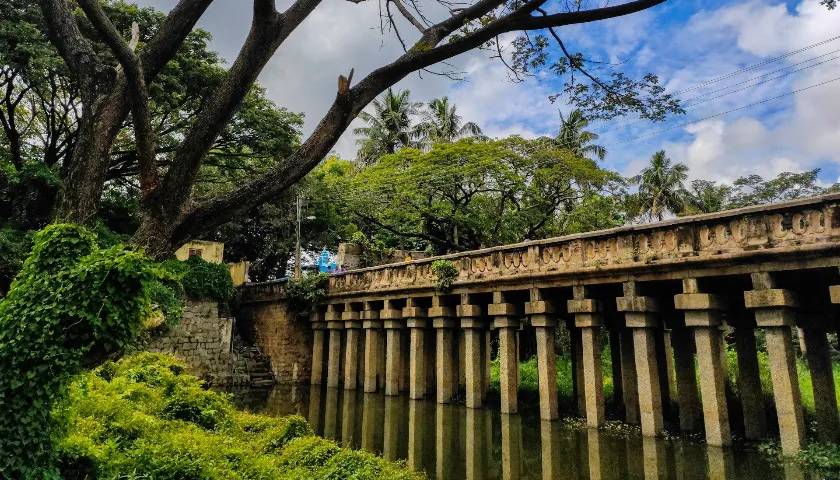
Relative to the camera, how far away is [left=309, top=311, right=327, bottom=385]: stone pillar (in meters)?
19.5

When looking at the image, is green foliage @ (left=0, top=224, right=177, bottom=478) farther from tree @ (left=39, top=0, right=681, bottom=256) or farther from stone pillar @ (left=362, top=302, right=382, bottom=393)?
stone pillar @ (left=362, top=302, right=382, bottom=393)

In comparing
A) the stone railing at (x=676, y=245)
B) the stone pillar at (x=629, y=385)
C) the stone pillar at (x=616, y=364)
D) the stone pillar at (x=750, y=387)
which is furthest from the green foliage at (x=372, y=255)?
the stone pillar at (x=750, y=387)

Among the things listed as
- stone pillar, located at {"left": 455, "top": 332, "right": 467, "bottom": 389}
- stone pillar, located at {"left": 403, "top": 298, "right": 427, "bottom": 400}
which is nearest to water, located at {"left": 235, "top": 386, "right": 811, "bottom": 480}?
stone pillar, located at {"left": 403, "top": 298, "right": 427, "bottom": 400}

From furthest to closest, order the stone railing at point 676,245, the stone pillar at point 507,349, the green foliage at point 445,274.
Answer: the green foliage at point 445,274 → the stone pillar at point 507,349 → the stone railing at point 676,245

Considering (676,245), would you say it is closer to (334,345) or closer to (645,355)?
(645,355)

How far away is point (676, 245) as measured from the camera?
912 centimetres

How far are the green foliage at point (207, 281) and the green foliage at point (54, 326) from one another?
55.4 feet

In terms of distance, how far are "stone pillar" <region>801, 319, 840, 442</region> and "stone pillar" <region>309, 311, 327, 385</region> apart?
14.6 meters

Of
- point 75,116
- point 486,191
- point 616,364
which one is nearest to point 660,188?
point 486,191

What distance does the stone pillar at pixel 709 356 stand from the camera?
27.7 feet

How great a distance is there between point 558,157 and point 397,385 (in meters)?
11.4

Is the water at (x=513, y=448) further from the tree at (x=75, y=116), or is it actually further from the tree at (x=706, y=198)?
the tree at (x=706, y=198)

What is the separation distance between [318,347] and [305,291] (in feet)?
7.10

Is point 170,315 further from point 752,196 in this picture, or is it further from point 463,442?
point 752,196
